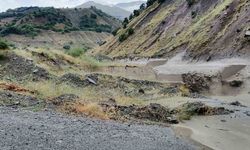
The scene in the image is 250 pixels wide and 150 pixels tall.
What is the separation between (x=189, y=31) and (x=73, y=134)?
203 feet

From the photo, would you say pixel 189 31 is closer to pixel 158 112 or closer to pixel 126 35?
pixel 126 35

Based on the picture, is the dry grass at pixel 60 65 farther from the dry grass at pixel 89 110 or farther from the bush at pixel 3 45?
the dry grass at pixel 89 110

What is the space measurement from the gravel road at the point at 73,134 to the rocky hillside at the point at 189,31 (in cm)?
3454

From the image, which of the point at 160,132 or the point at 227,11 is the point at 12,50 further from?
the point at 227,11

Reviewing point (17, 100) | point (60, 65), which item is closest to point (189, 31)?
point (60, 65)

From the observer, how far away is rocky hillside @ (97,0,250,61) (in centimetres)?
6138

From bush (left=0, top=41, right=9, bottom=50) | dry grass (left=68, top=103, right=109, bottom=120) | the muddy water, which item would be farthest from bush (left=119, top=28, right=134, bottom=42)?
dry grass (left=68, top=103, right=109, bottom=120)

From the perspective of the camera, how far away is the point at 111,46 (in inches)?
4710

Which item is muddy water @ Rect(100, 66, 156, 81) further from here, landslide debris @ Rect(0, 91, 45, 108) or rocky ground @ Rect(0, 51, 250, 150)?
landslide debris @ Rect(0, 91, 45, 108)

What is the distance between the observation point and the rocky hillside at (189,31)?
201ft

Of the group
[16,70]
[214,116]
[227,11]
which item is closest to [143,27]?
[227,11]

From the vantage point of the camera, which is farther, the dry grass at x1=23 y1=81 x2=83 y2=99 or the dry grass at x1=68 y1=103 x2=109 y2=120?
the dry grass at x1=23 y1=81 x2=83 y2=99

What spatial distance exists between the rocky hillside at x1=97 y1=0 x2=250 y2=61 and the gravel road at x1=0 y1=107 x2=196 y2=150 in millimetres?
34537

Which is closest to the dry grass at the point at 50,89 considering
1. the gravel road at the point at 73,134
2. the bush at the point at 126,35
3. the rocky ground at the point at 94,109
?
the rocky ground at the point at 94,109
